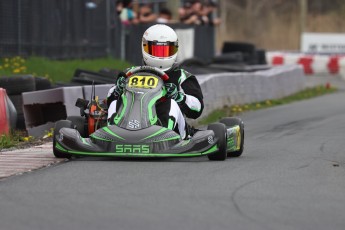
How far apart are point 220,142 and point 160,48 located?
55.5 inches

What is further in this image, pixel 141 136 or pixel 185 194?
pixel 141 136

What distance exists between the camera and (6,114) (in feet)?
41.1

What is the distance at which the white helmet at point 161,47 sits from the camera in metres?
11.0

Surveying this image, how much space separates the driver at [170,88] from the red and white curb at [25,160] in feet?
2.37

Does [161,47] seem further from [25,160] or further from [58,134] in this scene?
[25,160]

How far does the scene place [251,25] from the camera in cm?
6059

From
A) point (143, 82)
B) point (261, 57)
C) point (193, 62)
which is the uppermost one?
point (143, 82)

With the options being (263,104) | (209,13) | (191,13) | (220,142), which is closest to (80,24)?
(263,104)

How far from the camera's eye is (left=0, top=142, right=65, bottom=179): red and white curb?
9.41 meters

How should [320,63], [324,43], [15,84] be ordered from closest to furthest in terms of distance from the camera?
[15,84] < [320,63] < [324,43]

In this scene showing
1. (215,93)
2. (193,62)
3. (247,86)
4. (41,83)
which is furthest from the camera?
(193,62)

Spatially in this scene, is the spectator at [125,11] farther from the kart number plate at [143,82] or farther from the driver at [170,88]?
the kart number plate at [143,82]

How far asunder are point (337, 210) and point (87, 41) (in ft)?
51.9

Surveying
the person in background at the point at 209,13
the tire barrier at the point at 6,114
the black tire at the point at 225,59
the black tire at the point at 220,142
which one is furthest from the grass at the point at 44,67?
the person in background at the point at 209,13
